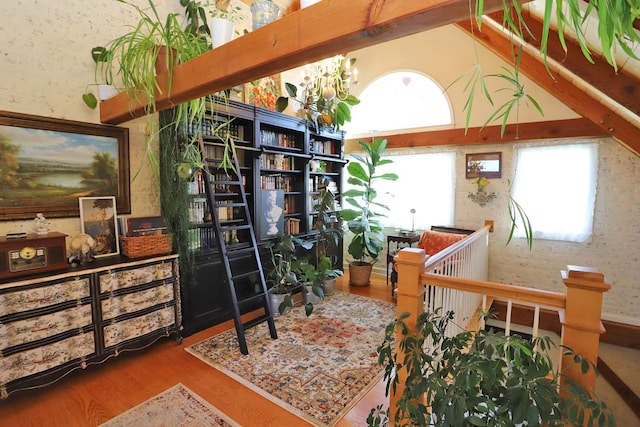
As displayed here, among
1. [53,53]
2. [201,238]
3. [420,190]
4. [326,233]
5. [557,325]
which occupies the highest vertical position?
[53,53]

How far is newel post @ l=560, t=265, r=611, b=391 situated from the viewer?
1258 mm

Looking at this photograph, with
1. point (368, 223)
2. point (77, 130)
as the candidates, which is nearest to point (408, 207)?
point (368, 223)

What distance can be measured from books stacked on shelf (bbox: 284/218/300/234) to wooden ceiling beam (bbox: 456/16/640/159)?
3.07 meters

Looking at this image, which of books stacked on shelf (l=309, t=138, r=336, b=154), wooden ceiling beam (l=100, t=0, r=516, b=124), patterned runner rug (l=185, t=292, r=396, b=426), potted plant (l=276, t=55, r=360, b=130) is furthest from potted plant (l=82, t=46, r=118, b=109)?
books stacked on shelf (l=309, t=138, r=336, b=154)

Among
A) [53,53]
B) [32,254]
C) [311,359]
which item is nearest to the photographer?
[32,254]

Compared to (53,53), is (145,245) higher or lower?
lower

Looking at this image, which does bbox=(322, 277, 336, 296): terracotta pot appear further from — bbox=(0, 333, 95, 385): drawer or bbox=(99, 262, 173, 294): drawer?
bbox=(0, 333, 95, 385): drawer

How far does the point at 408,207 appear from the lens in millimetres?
4883

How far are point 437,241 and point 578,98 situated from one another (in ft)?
6.78

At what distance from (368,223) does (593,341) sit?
10.8 ft

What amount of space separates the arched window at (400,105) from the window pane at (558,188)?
1240mm

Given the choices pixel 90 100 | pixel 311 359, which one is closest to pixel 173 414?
pixel 311 359

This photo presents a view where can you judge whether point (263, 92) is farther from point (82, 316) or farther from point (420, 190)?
point (82, 316)

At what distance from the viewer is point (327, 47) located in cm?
138
